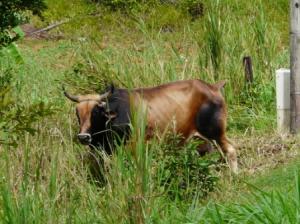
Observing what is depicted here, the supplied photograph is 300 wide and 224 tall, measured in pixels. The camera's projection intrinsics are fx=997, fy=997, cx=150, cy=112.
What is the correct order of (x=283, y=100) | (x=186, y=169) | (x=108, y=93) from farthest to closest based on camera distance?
(x=283, y=100) < (x=108, y=93) < (x=186, y=169)

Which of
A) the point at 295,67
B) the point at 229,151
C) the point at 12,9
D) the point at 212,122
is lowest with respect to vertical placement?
the point at 229,151

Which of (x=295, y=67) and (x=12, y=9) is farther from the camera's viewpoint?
(x=295, y=67)

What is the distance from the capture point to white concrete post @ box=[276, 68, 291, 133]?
11211 mm

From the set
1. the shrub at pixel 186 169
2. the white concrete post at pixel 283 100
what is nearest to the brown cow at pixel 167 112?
the white concrete post at pixel 283 100

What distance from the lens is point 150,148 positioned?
795 centimetres

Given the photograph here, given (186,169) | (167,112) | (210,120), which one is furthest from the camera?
(210,120)

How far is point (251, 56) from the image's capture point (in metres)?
13.0

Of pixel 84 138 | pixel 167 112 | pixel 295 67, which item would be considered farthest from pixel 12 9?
pixel 295 67

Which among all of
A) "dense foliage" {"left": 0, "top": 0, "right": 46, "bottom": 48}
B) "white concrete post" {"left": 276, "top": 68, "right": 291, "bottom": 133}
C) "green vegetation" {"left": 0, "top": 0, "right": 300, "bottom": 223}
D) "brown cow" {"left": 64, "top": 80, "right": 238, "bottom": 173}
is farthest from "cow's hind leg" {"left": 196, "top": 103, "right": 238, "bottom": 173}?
"dense foliage" {"left": 0, "top": 0, "right": 46, "bottom": 48}

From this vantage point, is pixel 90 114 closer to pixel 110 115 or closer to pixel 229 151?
pixel 110 115

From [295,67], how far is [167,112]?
149cm

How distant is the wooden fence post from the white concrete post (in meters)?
0.24

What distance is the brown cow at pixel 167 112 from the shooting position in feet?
34.0

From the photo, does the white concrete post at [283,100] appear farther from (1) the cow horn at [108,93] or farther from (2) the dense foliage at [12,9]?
(2) the dense foliage at [12,9]
